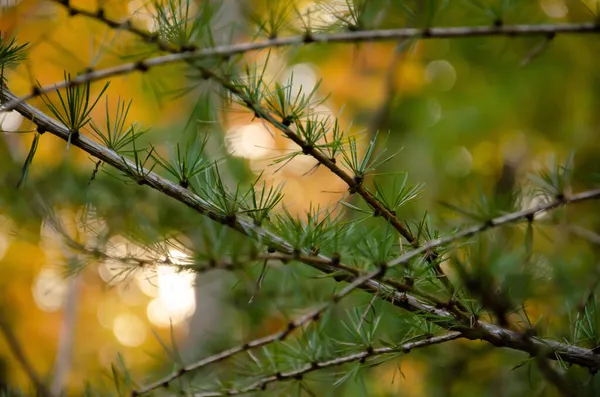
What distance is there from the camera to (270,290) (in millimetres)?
1082

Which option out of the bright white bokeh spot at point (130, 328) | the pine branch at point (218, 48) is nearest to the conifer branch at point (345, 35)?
the pine branch at point (218, 48)

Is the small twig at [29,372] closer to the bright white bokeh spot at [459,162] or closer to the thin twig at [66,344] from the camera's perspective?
the thin twig at [66,344]

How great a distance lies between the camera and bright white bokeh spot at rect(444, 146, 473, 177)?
1.71 metres

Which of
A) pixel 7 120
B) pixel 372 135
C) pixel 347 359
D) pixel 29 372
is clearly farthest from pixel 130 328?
pixel 347 359

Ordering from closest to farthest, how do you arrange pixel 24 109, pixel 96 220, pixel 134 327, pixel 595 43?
1. pixel 24 109
2. pixel 96 220
3. pixel 595 43
4. pixel 134 327

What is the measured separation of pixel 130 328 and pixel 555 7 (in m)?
2.67

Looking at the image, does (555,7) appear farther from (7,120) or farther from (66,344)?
(66,344)

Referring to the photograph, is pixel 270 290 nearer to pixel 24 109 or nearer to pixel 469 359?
pixel 469 359

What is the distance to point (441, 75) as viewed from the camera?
182 cm

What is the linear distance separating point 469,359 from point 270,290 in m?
0.39

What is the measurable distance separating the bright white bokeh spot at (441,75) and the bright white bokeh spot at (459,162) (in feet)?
0.68

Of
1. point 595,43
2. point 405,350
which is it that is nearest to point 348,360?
point 405,350

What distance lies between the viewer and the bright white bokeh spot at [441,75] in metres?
1.79

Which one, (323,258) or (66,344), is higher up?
(323,258)
